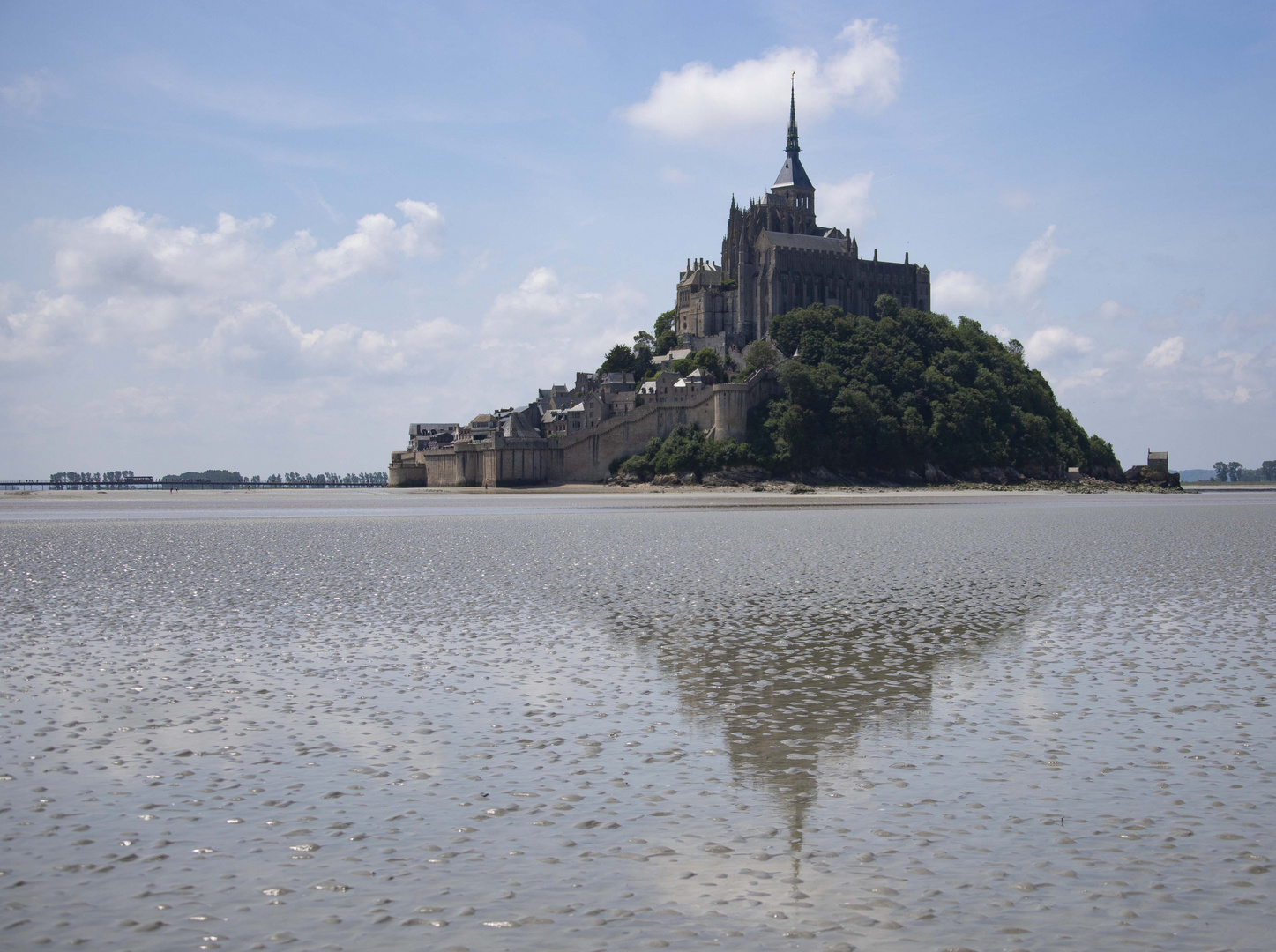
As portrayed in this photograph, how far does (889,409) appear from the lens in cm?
9388

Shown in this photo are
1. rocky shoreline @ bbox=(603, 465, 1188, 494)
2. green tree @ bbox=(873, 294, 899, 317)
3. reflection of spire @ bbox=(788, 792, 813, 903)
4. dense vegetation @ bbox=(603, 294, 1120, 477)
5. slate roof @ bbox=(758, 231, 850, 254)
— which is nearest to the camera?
reflection of spire @ bbox=(788, 792, 813, 903)

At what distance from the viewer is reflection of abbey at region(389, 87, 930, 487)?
305 feet

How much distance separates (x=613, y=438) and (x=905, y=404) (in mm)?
24365

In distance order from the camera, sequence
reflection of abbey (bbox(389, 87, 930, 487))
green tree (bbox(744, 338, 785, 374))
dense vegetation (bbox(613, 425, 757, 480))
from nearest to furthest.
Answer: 1. dense vegetation (bbox(613, 425, 757, 480))
2. reflection of abbey (bbox(389, 87, 930, 487))
3. green tree (bbox(744, 338, 785, 374))

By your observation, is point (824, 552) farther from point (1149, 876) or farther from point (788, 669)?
point (1149, 876)

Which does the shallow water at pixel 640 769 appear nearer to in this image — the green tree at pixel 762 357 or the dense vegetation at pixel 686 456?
the dense vegetation at pixel 686 456

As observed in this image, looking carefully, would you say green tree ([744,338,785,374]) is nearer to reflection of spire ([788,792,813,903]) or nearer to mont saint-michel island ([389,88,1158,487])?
mont saint-michel island ([389,88,1158,487])

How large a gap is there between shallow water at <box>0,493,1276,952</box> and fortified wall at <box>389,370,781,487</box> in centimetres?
6979

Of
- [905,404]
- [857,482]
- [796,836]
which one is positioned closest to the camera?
[796,836]

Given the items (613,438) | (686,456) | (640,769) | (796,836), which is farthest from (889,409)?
(796,836)

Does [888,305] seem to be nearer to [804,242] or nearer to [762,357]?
[804,242]

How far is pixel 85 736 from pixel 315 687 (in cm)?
250

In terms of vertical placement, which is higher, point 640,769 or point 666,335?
point 666,335

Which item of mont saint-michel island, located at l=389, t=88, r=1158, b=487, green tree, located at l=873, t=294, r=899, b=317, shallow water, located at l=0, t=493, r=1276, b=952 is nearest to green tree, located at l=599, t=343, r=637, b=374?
mont saint-michel island, located at l=389, t=88, r=1158, b=487
